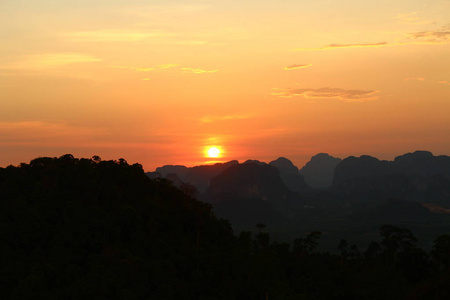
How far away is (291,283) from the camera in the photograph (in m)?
77.1

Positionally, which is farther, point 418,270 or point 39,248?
point 418,270

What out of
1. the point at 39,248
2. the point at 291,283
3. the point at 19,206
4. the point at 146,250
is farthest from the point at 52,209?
the point at 291,283

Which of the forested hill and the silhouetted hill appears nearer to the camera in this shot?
the silhouetted hill

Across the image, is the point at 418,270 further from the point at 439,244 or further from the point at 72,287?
the point at 72,287

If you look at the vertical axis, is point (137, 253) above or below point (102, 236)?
below

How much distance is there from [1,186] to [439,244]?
7492 centimetres

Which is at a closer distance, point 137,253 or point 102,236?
point 102,236

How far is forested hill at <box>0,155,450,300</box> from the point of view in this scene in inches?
2499

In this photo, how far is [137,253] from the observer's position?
2896 inches

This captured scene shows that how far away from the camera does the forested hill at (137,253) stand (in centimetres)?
6347

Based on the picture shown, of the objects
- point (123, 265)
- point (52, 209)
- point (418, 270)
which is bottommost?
point (418, 270)

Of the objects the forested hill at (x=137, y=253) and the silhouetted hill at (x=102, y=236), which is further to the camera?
the forested hill at (x=137, y=253)

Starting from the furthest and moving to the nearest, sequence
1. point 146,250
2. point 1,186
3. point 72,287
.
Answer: point 1,186
point 146,250
point 72,287

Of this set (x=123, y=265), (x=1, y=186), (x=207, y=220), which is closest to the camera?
(x=123, y=265)
